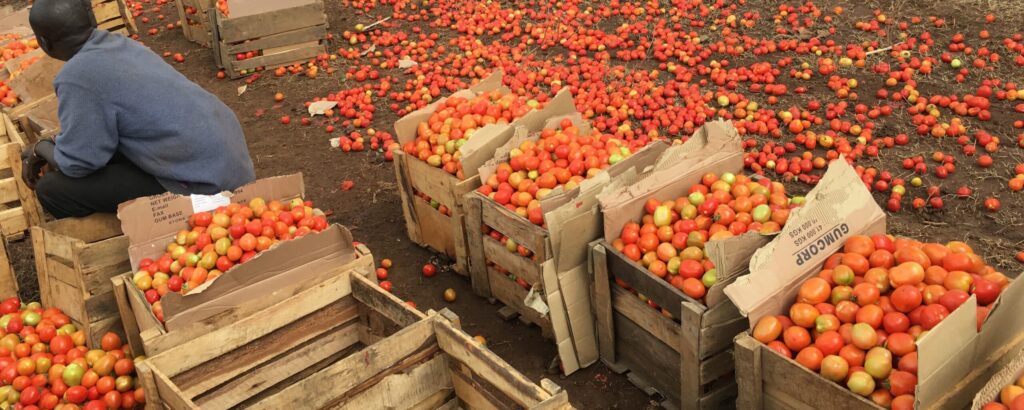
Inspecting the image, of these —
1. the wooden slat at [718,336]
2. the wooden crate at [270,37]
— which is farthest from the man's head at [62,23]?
the wooden crate at [270,37]

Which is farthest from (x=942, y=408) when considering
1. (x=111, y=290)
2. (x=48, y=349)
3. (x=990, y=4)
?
(x=990, y=4)

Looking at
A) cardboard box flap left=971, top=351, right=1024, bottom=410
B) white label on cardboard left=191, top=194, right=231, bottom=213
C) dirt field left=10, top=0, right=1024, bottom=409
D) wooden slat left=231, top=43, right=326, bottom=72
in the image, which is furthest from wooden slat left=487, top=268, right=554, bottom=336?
wooden slat left=231, top=43, right=326, bottom=72

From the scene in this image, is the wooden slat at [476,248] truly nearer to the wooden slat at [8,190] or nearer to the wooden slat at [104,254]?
the wooden slat at [104,254]

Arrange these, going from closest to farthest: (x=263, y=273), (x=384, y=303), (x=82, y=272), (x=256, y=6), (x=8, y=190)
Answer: (x=384, y=303)
(x=263, y=273)
(x=82, y=272)
(x=8, y=190)
(x=256, y=6)

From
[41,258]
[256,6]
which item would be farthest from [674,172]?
[256,6]

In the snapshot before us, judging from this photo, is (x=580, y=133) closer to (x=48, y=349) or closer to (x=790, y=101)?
(x=790, y=101)

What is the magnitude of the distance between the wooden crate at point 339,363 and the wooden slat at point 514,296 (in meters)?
1.30

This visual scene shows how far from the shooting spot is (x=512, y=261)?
5.67m

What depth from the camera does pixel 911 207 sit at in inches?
267

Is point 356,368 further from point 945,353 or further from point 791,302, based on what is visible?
point 945,353

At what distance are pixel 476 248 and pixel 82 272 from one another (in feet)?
8.40

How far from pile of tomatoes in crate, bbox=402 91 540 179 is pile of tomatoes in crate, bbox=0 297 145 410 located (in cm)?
255

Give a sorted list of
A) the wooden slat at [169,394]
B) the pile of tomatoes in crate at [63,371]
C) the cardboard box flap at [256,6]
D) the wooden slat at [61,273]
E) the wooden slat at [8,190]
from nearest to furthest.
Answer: the wooden slat at [169,394] < the pile of tomatoes in crate at [63,371] < the wooden slat at [61,273] < the wooden slat at [8,190] < the cardboard box flap at [256,6]

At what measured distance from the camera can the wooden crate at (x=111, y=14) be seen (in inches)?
472
